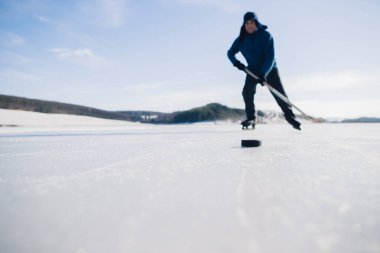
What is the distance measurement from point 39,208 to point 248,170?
3.21 feet

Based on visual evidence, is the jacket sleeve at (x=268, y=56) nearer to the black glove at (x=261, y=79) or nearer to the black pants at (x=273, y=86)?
the black glove at (x=261, y=79)

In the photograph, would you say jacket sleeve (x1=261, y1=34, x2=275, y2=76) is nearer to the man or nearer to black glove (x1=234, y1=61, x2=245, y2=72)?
the man

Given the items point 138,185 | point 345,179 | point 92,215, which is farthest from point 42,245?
point 345,179

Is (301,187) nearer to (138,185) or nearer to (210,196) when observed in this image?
(210,196)

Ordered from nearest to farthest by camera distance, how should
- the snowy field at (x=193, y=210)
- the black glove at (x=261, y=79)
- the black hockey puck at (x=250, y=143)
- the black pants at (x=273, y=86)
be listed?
the snowy field at (x=193, y=210)
the black hockey puck at (x=250, y=143)
the black glove at (x=261, y=79)
the black pants at (x=273, y=86)

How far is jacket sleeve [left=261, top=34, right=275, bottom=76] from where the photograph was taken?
4.39 metres

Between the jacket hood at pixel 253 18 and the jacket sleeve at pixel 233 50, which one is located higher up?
the jacket hood at pixel 253 18

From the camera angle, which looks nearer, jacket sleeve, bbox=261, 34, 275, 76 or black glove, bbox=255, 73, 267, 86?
black glove, bbox=255, 73, 267, 86

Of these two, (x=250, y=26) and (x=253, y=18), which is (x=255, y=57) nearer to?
(x=250, y=26)

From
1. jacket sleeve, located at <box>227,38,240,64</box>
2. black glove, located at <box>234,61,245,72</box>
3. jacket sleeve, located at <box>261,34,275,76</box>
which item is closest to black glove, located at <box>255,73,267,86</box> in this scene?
jacket sleeve, located at <box>261,34,275,76</box>

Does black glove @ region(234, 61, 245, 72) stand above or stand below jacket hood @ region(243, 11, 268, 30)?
below

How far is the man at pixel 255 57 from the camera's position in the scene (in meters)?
4.42

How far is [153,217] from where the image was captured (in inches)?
32.5

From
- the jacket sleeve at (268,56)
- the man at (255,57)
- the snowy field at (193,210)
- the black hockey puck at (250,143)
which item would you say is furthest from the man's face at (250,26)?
the snowy field at (193,210)
